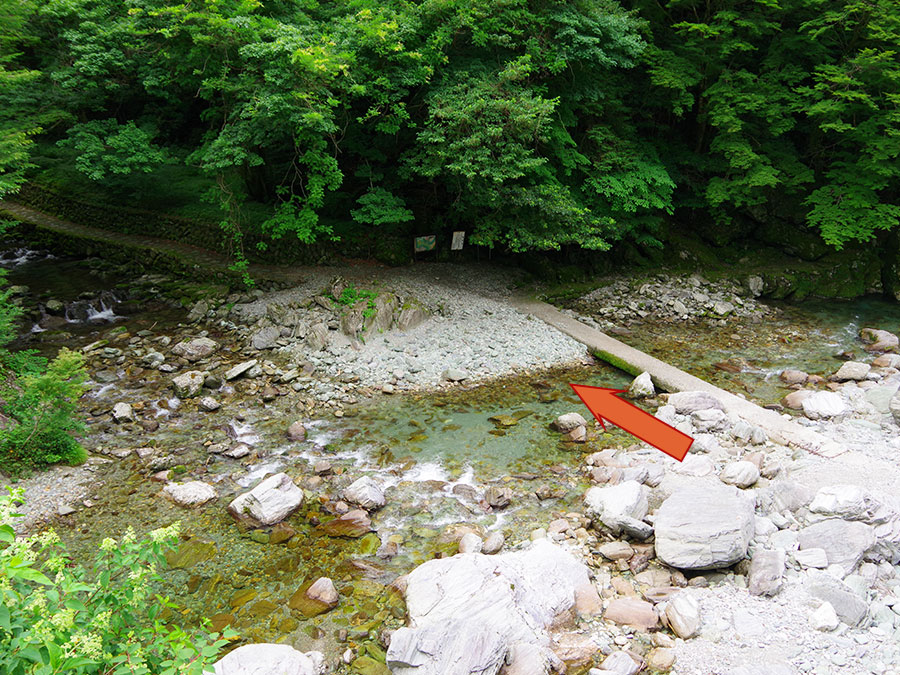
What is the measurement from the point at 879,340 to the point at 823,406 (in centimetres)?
538

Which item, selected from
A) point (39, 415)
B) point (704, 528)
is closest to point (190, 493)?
point (39, 415)

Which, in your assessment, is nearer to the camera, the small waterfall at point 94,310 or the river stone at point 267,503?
the river stone at point 267,503

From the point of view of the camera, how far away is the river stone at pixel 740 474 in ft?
23.2

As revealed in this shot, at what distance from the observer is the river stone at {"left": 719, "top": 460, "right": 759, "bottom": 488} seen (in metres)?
7.09

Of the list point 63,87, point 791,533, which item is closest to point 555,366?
point 791,533

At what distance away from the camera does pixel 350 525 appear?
6.75m

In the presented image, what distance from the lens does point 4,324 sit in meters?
7.48

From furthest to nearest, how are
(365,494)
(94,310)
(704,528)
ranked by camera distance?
(94,310) → (365,494) → (704,528)

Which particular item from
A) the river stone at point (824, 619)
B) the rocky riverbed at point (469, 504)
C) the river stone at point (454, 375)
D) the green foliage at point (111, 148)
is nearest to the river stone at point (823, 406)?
the rocky riverbed at point (469, 504)

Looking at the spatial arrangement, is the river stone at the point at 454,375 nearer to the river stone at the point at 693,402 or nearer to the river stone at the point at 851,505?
the river stone at the point at 693,402

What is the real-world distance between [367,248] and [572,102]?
670 centimetres

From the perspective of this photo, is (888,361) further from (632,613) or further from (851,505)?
(632,613)

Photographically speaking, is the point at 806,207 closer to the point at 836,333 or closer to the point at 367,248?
the point at 836,333

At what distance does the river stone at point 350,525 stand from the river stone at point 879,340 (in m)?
12.9
